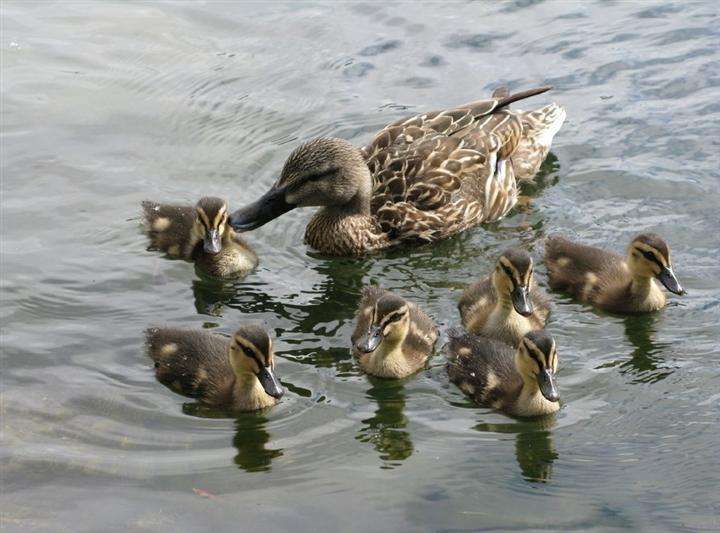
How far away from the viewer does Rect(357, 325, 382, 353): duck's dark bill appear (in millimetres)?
5641

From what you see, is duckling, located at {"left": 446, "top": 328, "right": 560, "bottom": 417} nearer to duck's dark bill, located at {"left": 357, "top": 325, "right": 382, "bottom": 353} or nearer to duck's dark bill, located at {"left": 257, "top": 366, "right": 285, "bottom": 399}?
duck's dark bill, located at {"left": 357, "top": 325, "right": 382, "bottom": 353}

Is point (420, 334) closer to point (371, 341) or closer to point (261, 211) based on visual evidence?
point (371, 341)

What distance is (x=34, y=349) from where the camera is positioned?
6.14m

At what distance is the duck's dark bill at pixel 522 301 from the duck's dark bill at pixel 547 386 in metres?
0.58

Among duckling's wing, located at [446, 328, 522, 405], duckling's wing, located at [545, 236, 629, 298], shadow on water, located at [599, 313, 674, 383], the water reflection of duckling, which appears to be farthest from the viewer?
duckling's wing, located at [545, 236, 629, 298]

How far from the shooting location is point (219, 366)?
5.72m

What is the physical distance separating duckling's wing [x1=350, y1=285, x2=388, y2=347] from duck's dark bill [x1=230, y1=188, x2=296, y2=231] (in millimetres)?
947

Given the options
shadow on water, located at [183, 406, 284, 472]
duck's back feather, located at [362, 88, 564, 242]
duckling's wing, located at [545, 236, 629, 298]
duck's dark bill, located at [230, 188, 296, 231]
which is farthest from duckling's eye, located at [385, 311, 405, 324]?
duck's dark bill, located at [230, 188, 296, 231]

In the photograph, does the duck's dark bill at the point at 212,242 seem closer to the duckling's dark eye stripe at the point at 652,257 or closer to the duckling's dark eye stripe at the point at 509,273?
the duckling's dark eye stripe at the point at 509,273

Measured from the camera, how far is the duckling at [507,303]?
19.5ft

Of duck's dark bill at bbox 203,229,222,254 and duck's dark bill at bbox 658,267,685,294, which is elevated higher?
duck's dark bill at bbox 203,229,222,254

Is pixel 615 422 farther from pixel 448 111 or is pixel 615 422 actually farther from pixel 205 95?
pixel 205 95

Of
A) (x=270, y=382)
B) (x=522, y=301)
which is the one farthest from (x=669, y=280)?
(x=270, y=382)

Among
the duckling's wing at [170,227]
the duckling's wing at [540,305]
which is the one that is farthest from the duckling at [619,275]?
the duckling's wing at [170,227]
